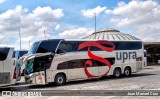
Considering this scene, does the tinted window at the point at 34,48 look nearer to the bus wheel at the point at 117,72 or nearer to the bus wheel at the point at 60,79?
the bus wheel at the point at 60,79

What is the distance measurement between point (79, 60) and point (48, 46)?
9.39 feet

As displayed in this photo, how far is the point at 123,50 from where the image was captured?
2612 centimetres

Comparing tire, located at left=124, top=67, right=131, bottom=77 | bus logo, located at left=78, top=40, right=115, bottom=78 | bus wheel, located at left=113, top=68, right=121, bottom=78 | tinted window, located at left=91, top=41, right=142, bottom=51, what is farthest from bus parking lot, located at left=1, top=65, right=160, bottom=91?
tinted window, located at left=91, top=41, right=142, bottom=51

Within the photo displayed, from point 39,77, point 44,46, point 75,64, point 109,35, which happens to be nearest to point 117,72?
point 75,64

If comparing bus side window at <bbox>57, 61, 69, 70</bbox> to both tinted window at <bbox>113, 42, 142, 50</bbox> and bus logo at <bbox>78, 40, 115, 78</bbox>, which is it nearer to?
bus logo at <bbox>78, 40, 115, 78</bbox>

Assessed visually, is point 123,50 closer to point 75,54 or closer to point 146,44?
point 75,54

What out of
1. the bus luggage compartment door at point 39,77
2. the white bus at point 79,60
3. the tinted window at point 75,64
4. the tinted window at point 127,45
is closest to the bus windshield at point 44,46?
the white bus at point 79,60

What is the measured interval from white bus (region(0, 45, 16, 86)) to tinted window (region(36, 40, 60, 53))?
206 centimetres

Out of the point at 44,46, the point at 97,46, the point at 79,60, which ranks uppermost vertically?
the point at 97,46

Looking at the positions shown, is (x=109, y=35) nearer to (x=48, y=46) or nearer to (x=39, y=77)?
(x=48, y=46)

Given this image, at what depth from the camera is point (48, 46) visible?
20969 mm

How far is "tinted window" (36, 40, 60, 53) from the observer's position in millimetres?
20750

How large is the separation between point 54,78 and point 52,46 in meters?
2.11

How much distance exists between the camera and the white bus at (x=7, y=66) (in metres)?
18.8
